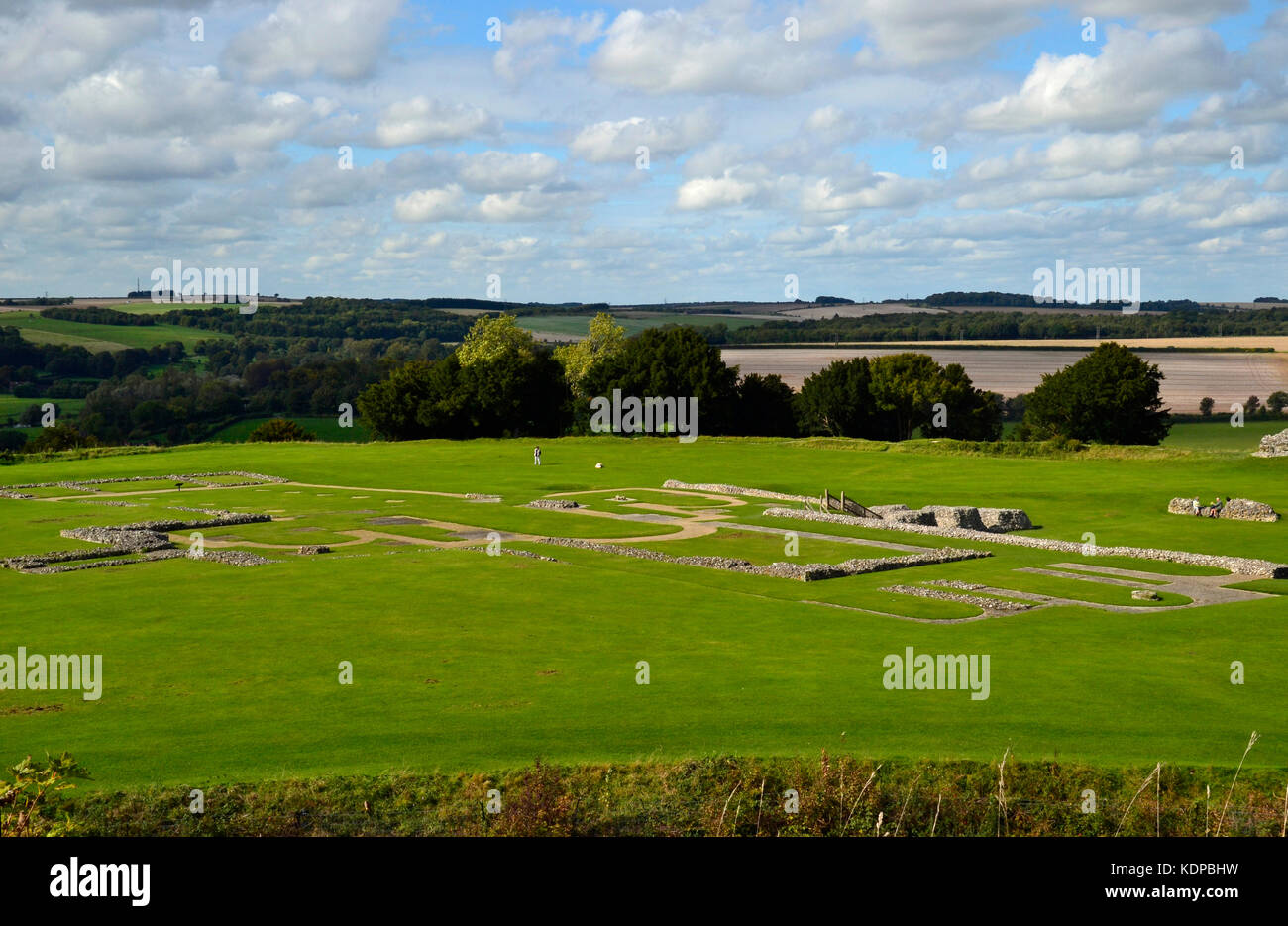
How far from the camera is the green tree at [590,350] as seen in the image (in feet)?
443

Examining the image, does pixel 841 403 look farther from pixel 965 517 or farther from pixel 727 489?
pixel 965 517

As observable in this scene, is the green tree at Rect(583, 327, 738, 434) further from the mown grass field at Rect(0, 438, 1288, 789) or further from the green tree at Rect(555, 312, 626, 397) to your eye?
the mown grass field at Rect(0, 438, 1288, 789)

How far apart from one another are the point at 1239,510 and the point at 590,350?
96.2m

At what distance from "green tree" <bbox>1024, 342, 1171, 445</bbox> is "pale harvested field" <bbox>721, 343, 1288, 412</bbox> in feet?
62.8

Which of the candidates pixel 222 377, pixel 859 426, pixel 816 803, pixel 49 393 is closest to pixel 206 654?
pixel 816 803

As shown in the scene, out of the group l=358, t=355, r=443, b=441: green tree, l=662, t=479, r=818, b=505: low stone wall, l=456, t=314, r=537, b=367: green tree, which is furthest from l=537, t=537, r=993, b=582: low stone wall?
l=456, t=314, r=537, b=367: green tree

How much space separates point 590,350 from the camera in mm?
139875

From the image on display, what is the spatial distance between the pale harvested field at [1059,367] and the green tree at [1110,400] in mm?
19153

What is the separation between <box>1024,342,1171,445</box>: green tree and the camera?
101 m

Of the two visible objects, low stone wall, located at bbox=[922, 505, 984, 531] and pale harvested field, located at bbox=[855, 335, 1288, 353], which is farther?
pale harvested field, located at bbox=[855, 335, 1288, 353]

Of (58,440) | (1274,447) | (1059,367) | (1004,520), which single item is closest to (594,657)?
(1004,520)

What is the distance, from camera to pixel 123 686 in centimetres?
2297

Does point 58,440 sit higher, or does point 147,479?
point 58,440
